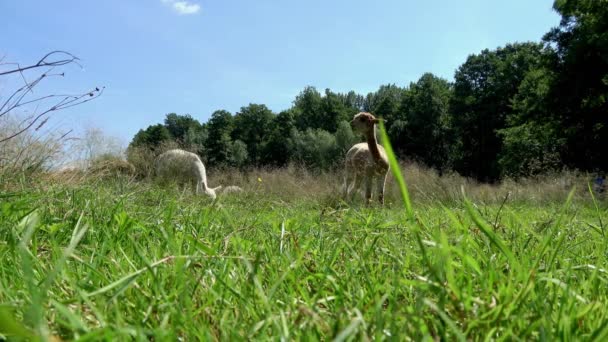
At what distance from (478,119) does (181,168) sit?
33.5 metres

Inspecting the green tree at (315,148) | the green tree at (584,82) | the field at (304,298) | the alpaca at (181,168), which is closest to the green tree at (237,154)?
the green tree at (315,148)

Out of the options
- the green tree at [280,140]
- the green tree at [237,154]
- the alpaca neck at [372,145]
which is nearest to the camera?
the alpaca neck at [372,145]

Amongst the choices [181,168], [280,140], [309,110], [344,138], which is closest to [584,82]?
[181,168]

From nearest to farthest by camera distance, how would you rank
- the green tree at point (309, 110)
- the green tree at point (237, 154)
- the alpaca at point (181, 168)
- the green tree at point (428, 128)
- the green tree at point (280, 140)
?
the alpaca at point (181, 168), the green tree at point (428, 128), the green tree at point (237, 154), the green tree at point (280, 140), the green tree at point (309, 110)

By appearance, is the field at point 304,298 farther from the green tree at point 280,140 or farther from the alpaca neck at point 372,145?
the green tree at point 280,140

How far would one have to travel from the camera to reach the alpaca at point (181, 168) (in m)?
9.58

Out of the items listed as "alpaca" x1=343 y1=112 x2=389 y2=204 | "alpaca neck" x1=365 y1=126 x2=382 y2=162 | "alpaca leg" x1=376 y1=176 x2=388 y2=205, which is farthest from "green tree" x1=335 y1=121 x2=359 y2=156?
"alpaca neck" x1=365 y1=126 x2=382 y2=162

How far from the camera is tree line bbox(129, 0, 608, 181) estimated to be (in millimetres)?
18484

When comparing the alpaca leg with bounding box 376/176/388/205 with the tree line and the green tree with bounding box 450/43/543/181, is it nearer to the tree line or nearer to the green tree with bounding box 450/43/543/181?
the tree line

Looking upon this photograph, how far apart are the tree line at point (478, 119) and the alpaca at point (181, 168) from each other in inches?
125

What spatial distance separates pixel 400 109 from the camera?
150 ft

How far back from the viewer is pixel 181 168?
9625mm

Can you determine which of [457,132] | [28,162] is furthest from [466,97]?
[28,162]

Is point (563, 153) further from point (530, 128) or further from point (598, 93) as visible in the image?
point (598, 93)
